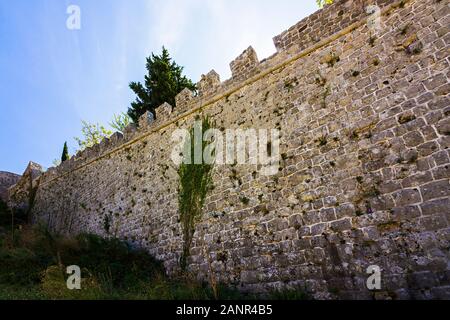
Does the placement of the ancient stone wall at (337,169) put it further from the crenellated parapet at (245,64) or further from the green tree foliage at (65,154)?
the green tree foliage at (65,154)

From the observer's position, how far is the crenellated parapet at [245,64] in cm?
773

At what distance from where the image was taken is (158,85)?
51.2 ft

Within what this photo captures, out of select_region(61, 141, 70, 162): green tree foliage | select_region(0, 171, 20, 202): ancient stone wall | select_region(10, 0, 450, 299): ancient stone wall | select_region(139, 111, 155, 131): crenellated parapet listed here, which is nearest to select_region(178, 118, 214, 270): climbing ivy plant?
select_region(10, 0, 450, 299): ancient stone wall

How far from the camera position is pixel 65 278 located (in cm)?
621

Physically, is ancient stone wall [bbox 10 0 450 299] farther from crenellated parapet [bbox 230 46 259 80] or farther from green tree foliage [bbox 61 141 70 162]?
green tree foliage [bbox 61 141 70 162]

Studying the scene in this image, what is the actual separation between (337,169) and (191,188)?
392 centimetres

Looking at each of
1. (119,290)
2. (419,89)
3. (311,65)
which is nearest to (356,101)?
(419,89)

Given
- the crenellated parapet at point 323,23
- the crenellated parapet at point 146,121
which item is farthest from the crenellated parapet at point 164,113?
the crenellated parapet at point 323,23

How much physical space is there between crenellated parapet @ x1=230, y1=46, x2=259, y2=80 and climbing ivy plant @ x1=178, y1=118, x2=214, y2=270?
1589 millimetres

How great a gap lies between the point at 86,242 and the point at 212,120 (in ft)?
16.8

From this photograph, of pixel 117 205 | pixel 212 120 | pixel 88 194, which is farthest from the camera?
pixel 88 194

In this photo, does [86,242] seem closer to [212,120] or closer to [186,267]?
[186,267]

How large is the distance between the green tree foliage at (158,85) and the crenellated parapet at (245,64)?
786cm

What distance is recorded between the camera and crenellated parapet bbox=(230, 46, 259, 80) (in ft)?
25.3
